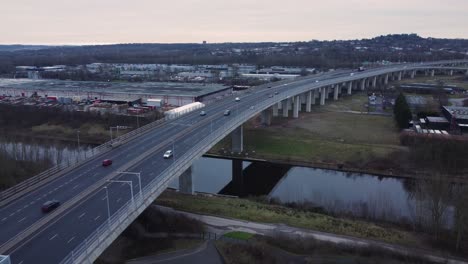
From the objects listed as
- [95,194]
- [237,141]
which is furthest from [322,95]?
[95,194]

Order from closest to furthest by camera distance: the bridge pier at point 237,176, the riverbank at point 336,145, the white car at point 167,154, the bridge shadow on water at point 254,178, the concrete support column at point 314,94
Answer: the white car at point 167,154 → the bridge shadow on water at point 254,178 → the bridge pier at point 237,176 → the riverbank at point 336,145 → the concrete support column at point 314,94

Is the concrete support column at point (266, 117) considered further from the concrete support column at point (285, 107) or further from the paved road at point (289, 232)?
the paved road at point (289, 232)

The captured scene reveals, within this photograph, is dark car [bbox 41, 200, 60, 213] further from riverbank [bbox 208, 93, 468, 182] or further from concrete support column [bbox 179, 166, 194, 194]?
riverbank [bbox 208, 93, 468, 182]

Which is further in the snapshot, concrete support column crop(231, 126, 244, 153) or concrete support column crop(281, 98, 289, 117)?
concrete support column crop(281, 98, 289, 117)

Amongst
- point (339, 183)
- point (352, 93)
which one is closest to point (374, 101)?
point (352, 93)

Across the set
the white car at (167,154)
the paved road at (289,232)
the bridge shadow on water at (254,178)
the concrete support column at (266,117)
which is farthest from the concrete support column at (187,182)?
the concrete support column at (266,117)

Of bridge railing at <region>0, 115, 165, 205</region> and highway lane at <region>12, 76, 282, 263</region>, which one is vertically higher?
bridge railing at <region>0, 115, 165, 205</region>

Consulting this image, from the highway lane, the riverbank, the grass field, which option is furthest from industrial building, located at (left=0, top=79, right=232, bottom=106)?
the highway lane

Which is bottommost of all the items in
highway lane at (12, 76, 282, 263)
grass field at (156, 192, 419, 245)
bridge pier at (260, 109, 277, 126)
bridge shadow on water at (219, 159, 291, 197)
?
bridge shadow on water at (219, 159, 291, 197)
